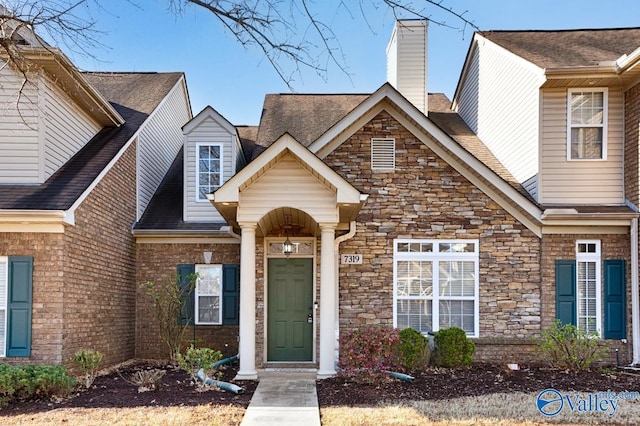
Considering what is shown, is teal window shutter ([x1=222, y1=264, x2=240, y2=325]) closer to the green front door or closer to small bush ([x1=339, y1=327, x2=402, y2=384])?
the green front door

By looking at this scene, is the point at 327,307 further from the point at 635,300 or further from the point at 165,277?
the point at 635,300

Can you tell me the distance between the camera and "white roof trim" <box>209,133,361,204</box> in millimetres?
8883

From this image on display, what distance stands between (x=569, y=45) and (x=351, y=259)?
6898mm

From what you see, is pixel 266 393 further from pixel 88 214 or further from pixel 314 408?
pixel 88 214

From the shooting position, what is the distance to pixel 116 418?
6848 millimetres

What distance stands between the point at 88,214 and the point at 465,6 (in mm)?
7674

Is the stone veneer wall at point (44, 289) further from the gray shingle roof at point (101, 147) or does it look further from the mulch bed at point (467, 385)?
the mulch bed at point (467, 385)

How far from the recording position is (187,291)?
39.4 feet

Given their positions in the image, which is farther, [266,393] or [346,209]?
[346,209]

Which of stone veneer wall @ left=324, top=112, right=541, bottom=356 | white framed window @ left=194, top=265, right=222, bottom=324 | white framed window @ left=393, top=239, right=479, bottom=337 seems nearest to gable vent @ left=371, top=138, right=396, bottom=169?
stone veneer wall @ left=324, top=112, right=541, bottom=356

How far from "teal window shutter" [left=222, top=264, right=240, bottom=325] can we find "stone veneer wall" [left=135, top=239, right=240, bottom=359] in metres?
0.15

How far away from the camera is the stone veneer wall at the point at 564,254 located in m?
10.7

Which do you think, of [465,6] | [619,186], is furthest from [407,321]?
[465,6]

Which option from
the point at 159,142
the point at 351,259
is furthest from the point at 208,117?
the point at 351,259
